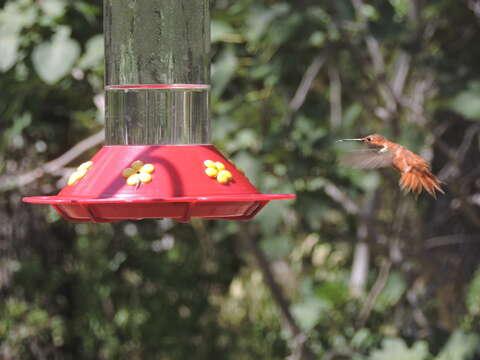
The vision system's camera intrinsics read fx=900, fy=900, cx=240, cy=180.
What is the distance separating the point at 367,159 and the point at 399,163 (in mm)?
132

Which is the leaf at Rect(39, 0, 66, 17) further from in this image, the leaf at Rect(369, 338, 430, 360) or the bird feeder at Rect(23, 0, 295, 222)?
the leaf at Rect(369, 338, 430, 360)

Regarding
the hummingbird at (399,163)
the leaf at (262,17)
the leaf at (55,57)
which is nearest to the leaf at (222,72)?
the leaf at (262,17)

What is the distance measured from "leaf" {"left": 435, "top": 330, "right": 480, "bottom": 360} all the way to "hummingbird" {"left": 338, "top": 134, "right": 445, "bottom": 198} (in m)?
1.45

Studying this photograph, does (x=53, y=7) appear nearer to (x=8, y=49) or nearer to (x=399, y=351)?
(x=8, y=49)

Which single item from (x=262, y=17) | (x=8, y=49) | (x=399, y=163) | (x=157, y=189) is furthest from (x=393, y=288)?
(x=157, y=189)

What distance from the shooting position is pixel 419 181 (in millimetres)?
2918

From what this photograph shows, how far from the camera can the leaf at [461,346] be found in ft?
13.7

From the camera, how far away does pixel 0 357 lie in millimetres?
6930

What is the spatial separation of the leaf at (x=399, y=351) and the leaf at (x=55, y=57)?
76.5 inches

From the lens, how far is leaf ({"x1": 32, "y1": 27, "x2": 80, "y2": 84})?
3770mm

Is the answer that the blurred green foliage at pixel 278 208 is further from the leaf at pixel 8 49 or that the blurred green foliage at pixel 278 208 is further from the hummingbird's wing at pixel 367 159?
the hummingbird's wing at pixel 367 159

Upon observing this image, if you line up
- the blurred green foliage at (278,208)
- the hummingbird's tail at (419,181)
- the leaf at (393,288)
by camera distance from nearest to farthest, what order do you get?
the hummingbird's tail at (419,181) < the blurred green foliage at (278,208) < the leaf at (393,288)

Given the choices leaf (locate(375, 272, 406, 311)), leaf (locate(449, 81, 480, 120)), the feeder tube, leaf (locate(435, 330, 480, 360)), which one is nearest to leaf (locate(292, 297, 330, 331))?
leaf (locate(375, 272, 406, 311))

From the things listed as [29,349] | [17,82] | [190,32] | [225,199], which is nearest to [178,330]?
[29,349]
